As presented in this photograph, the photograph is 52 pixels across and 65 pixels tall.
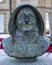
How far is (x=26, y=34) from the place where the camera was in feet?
4.18

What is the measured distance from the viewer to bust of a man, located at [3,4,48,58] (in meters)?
1.25

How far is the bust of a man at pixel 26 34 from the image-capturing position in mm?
1255

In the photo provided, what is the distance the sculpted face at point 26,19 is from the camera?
1257mm

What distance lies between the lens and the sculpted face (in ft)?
4.12

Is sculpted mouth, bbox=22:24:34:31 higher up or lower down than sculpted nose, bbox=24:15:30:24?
lower down

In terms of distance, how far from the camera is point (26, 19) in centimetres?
126

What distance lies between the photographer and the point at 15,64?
4.01 feet

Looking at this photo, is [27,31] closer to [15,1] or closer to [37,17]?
[37,17]

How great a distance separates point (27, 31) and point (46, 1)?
9096 mm

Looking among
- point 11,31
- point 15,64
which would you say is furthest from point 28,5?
point 15,64

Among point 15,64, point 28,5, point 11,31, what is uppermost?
point 28,5

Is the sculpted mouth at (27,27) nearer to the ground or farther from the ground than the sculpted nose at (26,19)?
nearer to the ground

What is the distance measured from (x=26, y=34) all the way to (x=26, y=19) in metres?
0.07

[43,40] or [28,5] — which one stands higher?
[28,5]
